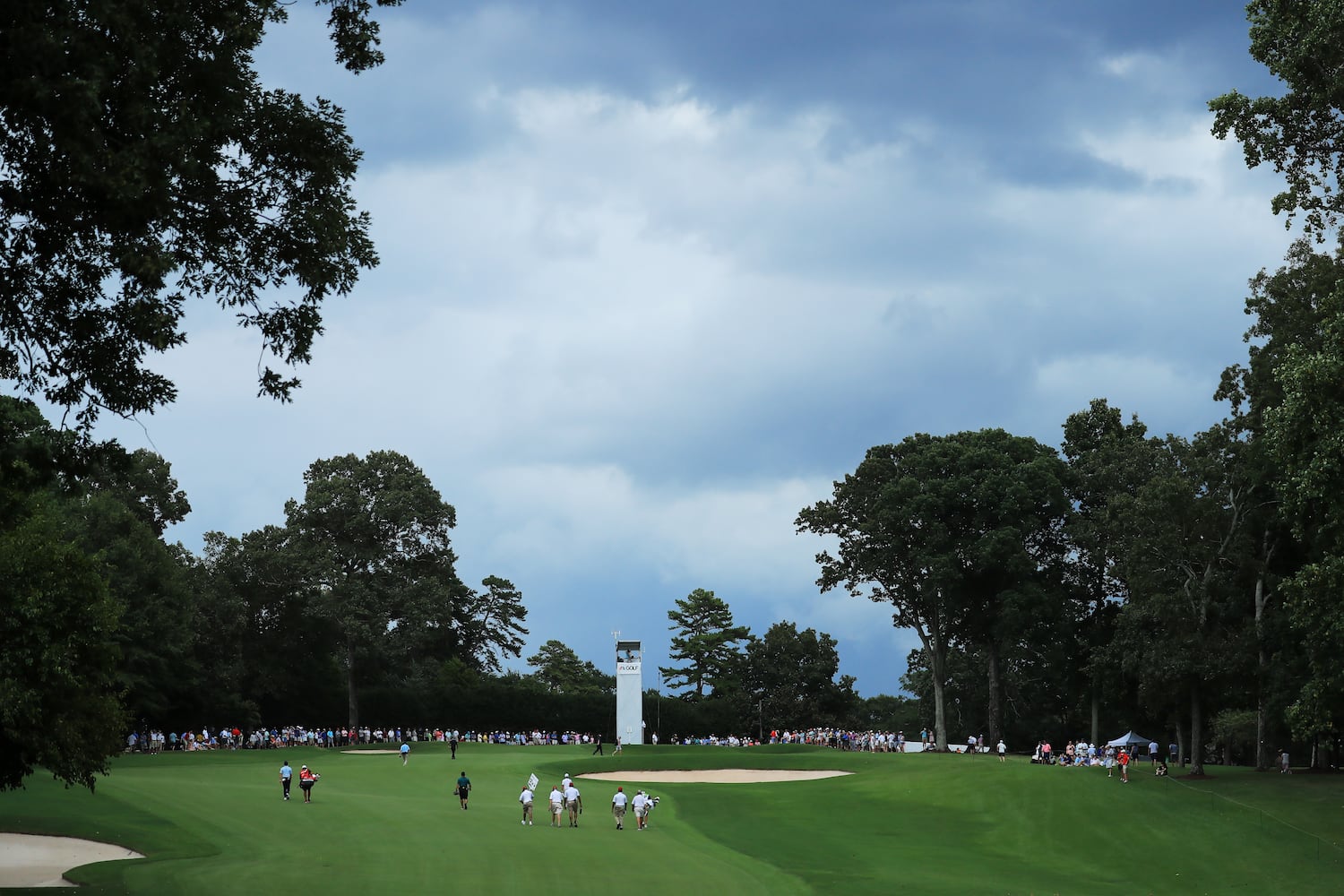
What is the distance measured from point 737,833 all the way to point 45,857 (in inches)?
751

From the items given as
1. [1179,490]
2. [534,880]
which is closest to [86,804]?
[534,880]

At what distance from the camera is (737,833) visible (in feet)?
125

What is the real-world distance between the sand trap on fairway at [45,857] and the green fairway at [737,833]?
1.81ft

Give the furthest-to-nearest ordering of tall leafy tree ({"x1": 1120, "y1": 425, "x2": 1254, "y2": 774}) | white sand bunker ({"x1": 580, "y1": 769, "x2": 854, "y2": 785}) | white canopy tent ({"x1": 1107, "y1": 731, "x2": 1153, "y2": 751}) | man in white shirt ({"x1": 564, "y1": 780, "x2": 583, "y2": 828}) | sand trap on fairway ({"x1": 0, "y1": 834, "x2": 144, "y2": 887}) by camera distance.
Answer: white canopy tent ({"x1": 1107, "y1": 731, "x2": 1153, "y2": 751})
white sand bunker ({"x1": 580, "y1": 769, "x2": 854, "y2": 785})
tall leafy tree ({"x1": 1120, "y1": 425, "x2": 1254, "y2": 774})
man in white shirt ({"x1": 564, "y1": 780, "x2": 583, "y2": 828})
sand trap on fairway ({"x1": 0, "y1": 834, "x2": 144, "y2": 887})

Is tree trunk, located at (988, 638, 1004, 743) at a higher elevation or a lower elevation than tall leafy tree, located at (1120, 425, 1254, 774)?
lower

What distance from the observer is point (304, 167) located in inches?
602

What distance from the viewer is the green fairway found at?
28.0m

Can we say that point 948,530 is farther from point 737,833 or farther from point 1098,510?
point 737,833

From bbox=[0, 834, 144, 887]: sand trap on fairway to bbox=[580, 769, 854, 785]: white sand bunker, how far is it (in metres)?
26.4

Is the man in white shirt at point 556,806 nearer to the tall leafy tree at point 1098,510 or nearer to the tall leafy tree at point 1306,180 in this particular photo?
the tall leafy tree at point 1306,180

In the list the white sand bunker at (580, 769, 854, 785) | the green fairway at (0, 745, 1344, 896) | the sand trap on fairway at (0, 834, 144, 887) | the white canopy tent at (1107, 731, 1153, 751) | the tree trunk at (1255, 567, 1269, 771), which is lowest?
the white sand bunker at (580, 769, 854, 785)

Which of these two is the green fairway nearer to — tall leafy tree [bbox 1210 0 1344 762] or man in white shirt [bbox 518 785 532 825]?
man in white shirt [bbox 518 785 532 825]

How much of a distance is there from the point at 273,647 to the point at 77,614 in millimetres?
54214

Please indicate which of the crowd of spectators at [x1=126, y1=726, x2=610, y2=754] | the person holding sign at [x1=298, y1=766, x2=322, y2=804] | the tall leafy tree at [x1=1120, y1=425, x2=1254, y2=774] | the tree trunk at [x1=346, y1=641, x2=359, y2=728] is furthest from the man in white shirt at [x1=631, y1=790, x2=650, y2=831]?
the tree trunk at [x1=346, y1=641, x2=359, y2=728]
